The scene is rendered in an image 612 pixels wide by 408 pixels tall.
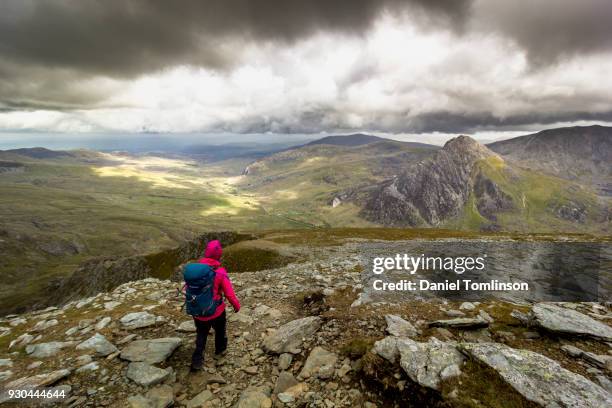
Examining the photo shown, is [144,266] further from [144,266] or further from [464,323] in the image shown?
[464,323]

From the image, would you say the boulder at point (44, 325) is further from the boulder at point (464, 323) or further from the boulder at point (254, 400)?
the boulder at point (464, 323)

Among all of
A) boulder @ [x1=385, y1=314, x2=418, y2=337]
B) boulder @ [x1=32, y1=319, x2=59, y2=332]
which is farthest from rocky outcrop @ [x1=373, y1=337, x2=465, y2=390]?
boulder @ [x1=32, y1=319, x2=59, y2=332]

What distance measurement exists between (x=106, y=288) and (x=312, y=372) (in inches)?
2358

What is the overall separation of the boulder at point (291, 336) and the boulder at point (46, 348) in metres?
8.17

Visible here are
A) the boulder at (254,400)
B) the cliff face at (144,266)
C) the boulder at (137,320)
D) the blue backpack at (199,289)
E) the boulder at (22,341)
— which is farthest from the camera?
the cliff face at (144,266)

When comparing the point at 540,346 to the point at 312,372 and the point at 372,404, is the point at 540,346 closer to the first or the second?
the point at 372,404

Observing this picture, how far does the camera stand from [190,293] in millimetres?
10414

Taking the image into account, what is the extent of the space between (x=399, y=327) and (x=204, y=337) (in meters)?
7.33

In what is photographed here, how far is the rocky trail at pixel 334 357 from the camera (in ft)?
25.9

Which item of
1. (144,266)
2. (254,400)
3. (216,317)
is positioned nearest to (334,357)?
(254,400)

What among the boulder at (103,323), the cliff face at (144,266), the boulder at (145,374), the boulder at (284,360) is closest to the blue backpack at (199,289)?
the boulder at (145,374)

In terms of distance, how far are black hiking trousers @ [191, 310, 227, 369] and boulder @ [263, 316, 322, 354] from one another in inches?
66.5

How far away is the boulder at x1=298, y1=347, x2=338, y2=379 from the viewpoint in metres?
9.80

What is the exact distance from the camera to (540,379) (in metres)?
7.57
